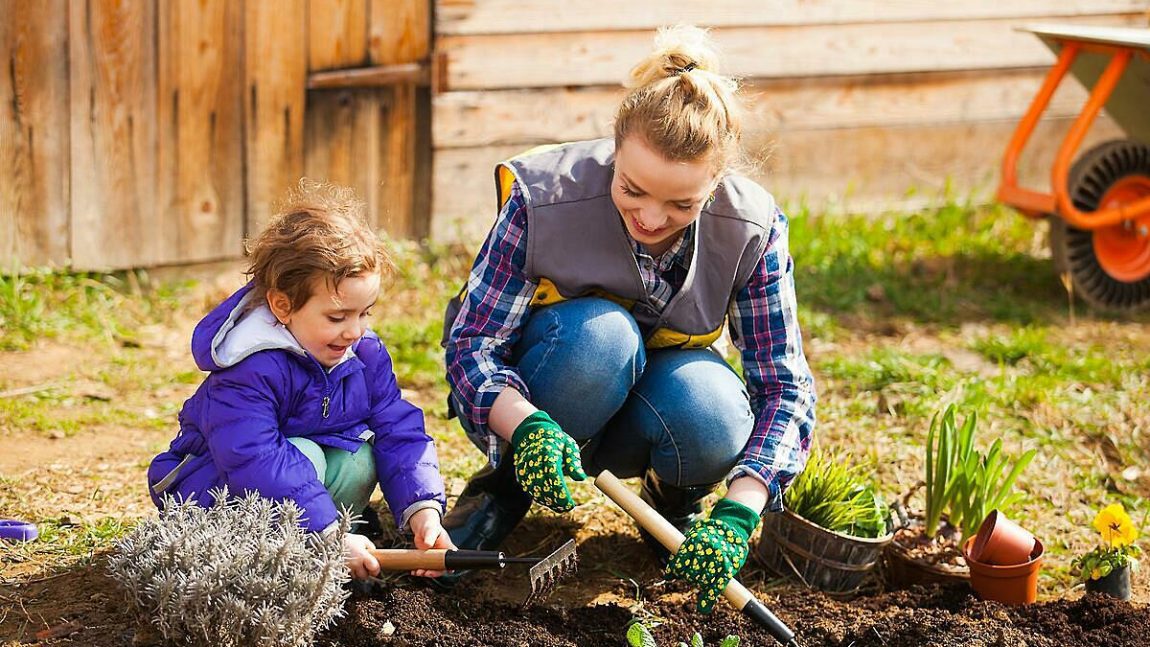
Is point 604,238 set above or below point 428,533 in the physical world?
above

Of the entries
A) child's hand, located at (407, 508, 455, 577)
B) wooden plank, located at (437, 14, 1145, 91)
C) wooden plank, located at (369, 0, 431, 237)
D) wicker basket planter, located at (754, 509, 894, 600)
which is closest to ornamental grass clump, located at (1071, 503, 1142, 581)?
wicker basket planter, located at (754, 509, 894, 600)

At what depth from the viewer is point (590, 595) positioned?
2.74 metres

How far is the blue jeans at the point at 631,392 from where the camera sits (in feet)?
8.38

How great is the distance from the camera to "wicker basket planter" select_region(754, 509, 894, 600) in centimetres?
273

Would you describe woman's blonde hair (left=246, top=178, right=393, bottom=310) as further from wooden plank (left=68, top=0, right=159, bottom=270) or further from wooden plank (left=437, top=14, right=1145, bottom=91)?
wooden plank (left=437, top=14, right=1145, bottom=91)

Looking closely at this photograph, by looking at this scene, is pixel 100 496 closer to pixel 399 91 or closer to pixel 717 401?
pixel 717 401

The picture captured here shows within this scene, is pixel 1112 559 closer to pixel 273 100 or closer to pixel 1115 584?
pixel 1115 584

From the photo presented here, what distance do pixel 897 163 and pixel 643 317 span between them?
3472mm

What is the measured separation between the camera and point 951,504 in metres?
2.84

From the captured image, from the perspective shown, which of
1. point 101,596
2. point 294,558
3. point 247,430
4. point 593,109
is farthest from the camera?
point 593,109

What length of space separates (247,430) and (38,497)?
0.97m

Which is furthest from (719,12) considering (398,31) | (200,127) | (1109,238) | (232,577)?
(232,577)

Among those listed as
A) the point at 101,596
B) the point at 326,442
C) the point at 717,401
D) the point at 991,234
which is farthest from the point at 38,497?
the point at 991,234

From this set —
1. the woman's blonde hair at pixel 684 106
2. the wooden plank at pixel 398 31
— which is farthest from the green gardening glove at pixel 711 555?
the wooden plank at pixel 398 31
